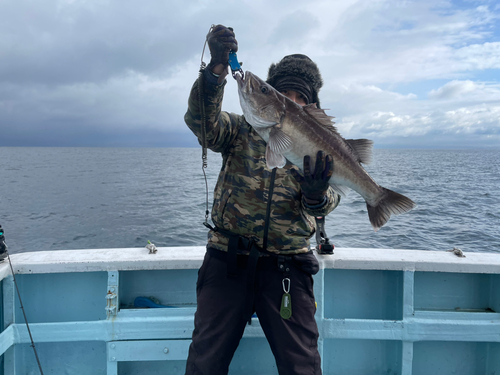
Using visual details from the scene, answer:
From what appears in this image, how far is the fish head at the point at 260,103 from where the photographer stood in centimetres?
253

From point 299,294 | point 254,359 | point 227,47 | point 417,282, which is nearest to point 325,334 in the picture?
point 254,359

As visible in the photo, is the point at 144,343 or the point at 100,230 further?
the point at 100,230

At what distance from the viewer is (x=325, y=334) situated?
3.57 metres

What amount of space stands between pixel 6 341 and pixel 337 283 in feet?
12.3

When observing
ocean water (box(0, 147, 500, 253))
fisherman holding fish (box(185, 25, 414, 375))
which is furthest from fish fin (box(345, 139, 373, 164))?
ocean water (box(0, 147, 500, 253))

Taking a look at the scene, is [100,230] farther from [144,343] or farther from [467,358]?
[467,358]

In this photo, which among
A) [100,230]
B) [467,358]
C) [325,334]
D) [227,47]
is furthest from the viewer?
[100,230]

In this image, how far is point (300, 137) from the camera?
2.56m

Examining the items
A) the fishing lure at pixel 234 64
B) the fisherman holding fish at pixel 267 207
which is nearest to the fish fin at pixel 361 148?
the fisherman holding fish at pixel 267 207

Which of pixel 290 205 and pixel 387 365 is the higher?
pixel 290 205

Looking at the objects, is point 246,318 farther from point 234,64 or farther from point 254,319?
point 234,64

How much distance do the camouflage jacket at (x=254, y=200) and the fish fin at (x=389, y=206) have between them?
0.39 metres

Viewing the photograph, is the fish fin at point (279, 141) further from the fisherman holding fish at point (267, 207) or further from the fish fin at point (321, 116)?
the fish fin at point (321, 116)

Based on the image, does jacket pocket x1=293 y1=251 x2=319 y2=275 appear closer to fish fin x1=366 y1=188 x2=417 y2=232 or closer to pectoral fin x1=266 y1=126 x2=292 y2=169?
fish fin x1=366 y1=188 x2=417 y2=232
